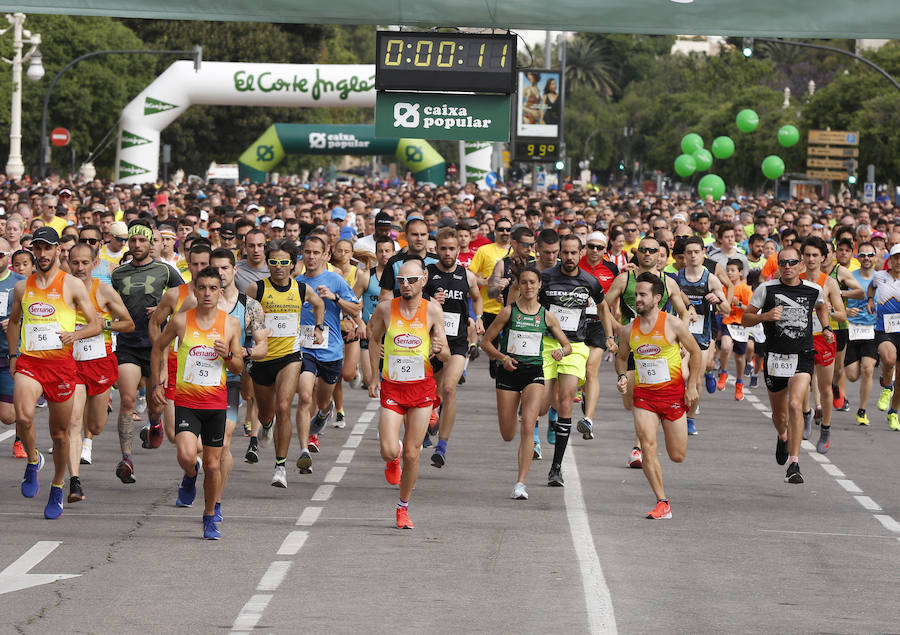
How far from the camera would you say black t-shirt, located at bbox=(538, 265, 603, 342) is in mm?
13680

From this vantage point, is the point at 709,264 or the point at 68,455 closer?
the point at 68,455

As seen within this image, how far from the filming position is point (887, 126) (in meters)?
61.6

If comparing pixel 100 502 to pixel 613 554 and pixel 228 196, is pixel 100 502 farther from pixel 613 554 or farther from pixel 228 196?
pixel 228 196

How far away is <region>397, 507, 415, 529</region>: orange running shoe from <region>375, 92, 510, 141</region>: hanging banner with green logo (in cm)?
570

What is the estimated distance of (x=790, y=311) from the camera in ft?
45.2

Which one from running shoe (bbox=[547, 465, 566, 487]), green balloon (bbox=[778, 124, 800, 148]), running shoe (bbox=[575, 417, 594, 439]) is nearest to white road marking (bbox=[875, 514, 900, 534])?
running shoe (bbox=[547, 465, 566, 487])

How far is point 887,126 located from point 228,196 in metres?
33.7

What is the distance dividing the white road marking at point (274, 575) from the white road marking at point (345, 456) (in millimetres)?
4404

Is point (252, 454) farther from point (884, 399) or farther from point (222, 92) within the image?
point (222, 92)

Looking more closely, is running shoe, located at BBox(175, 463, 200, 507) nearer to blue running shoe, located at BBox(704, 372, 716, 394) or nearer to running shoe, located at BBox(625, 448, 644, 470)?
running shoe, located at BBox(625, 448, 644, 470)

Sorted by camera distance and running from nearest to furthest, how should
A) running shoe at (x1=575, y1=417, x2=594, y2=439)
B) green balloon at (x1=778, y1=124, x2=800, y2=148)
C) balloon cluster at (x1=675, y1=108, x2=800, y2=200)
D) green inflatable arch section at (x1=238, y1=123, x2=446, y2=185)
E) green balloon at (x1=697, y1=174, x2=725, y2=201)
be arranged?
running shoe at (x1=575, y1=417, x2=594, y2=439) < green balloon at (x1=697, y1=174, x2=725, y2=201) < balloon cluster at (x1=675, y1=108, x2=800, y2=200) < green balloon at (x1=778, y1=124, x2=800, y2=148) < green inflatable arch section at (x1=238, y1=123, x2=446, y2=185)

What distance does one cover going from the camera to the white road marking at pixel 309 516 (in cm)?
1139

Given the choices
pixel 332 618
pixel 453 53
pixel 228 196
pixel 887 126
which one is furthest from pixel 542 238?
pixel 887 126

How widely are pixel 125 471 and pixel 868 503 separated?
17.9 ft
